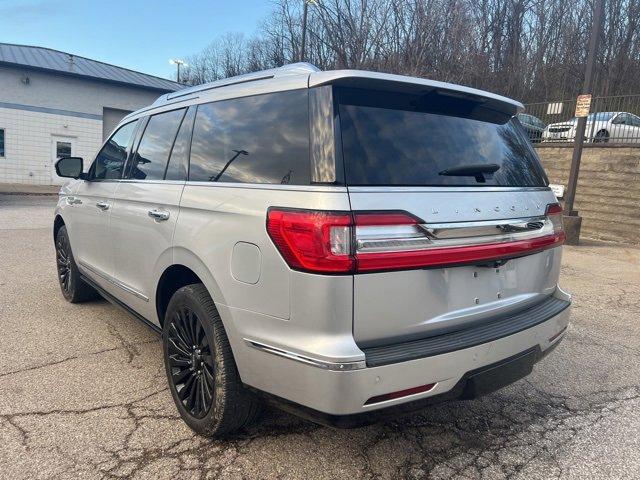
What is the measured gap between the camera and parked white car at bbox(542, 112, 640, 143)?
11797mm

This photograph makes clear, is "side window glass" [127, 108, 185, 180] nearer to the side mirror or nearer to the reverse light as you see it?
the side mirror

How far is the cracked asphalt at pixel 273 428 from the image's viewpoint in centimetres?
251

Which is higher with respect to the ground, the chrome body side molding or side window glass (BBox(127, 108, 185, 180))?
side window glass (BBox(127, 108, 185, 180))

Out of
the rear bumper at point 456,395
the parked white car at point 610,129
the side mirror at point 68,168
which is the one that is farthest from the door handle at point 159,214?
the parked white car at point 610,129

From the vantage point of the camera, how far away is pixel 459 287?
2.30m

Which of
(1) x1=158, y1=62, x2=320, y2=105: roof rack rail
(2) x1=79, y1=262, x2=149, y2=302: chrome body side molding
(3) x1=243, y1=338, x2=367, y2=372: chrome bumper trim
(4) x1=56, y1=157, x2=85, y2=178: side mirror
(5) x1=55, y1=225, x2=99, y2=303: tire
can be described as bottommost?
(5) x1=55, y1=225, x2=99, y2=303: tire

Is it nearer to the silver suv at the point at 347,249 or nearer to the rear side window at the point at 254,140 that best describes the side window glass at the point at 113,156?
the silver suv at the point at 347,249

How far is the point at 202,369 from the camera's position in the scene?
2.67 m

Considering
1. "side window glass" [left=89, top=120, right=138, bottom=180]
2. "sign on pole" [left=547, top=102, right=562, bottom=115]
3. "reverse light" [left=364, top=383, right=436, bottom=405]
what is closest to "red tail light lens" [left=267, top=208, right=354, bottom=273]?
"reverse light" [left=364, top=383, right=436, bottom=405]

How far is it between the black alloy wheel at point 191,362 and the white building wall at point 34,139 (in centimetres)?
2190

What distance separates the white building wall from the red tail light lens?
22836mm

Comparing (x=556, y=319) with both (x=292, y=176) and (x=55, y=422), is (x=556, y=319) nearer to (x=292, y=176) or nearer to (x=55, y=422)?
(x=292, y=176)

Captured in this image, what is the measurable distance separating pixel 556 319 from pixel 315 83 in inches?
72.5

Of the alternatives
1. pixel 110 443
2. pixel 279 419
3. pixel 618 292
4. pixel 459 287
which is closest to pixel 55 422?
pixel 110 443
